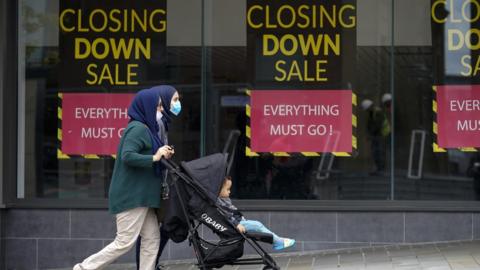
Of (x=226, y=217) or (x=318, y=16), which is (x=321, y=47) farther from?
(x=226, y=217)

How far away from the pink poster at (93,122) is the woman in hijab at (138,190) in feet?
8.82

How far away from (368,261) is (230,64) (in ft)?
9.04

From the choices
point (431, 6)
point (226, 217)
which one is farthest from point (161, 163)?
point (431, 6)

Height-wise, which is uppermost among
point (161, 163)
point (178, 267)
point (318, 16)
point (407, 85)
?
point (318, 16)

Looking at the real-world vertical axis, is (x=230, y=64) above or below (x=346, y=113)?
above

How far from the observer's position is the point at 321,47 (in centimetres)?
937

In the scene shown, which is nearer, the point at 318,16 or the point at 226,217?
the point at 226,217

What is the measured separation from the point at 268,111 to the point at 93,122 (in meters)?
2.06

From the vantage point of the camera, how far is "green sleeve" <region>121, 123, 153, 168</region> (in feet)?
21.4

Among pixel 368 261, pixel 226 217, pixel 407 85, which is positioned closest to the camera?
pixel 226 217

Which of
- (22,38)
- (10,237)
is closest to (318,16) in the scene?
(22,38)

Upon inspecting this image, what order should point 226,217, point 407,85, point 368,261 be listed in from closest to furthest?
point 226,217
point 368,261
point 407,85

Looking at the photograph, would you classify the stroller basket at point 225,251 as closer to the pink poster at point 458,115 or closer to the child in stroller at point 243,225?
the child in stroller at point 243,225

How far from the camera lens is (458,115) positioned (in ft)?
30.5
